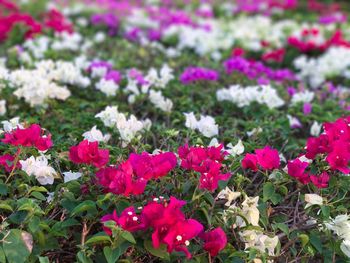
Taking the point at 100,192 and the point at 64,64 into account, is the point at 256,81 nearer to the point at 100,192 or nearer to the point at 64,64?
the point at 64,64

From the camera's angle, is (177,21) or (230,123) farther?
(177,21)

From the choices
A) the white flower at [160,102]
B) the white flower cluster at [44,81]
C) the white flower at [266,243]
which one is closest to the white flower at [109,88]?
the white flower cluster at [44,81]

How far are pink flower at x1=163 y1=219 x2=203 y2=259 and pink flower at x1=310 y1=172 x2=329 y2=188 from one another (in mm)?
618

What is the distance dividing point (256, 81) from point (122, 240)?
10.1 feet

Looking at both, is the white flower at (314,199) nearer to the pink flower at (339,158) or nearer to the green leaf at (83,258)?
the pink flower at (339,158)

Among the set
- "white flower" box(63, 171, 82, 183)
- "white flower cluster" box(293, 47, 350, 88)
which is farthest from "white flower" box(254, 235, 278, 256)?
"white flower cluster" box(293, 47, 350, 88)

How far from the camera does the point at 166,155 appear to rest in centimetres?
234

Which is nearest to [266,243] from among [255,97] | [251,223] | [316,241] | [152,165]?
[251,223]

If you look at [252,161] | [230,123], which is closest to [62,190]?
[252,161]

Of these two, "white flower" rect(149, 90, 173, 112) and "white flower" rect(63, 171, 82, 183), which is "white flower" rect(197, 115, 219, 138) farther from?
"white flower" rect(63, 171, 82, 183)

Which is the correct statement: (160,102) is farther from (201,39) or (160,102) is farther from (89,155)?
(201,39)

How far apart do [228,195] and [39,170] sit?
0.81 m

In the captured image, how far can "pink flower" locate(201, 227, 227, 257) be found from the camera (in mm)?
2152

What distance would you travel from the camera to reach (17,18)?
20.1 ft
